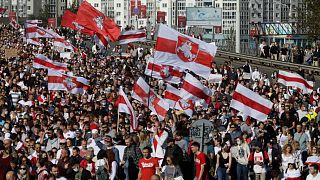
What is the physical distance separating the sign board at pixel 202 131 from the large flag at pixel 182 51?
1.61 metres

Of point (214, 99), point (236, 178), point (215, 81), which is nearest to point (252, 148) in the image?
point (236, 178)

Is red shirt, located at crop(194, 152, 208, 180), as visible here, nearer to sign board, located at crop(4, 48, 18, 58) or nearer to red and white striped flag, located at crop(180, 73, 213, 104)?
red and white striped flag, located at crop(180, 73, 213, 104)

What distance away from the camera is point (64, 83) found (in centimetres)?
3312

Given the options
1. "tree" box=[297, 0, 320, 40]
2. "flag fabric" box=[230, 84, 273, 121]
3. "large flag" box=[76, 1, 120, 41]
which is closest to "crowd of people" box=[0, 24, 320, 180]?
"flag fabric" box=[230, 84, 273, 121]

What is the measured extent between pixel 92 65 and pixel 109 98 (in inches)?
590

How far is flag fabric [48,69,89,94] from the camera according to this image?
109ft

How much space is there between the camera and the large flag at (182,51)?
23.5 m

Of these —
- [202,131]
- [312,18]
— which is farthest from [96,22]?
[312,18]

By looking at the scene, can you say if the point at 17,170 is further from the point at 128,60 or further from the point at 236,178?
the point at 128,60

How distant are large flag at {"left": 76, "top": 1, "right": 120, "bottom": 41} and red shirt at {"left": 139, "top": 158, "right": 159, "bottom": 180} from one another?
61.0 ft

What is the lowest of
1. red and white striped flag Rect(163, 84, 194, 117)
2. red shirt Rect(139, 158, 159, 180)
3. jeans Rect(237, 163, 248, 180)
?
jeans Rect(237, 163, 248, 180)

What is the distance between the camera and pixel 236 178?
23.2 meters

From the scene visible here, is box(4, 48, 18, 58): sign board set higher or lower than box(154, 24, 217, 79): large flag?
lower

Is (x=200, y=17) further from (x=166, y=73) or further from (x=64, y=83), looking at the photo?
(x=166, y=73)
